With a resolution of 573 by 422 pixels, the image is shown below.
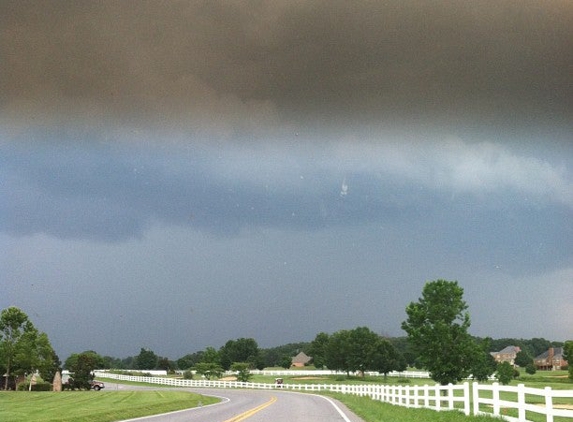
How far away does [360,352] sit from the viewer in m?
134

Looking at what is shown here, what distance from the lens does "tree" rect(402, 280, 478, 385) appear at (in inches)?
2864

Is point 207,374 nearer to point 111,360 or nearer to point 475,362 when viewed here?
point 475,362

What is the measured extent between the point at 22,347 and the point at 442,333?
41.9 meters

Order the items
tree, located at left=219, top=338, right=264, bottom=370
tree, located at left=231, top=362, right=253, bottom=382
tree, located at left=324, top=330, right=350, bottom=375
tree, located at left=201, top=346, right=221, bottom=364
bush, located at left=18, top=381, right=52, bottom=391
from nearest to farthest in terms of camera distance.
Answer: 1. bush, located at left=18, top=381, right=52, bottom=391
2. tree, located at left=231, top=362, right=253, bottom=382
3. tree, located at left=201, top=346, right=221, bottom=364
4. tree, located at left=324, top=330, right=350, bottom=375
5. tree, located at left=219, top=338, right=264, bottom=370

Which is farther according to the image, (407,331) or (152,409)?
(407,331)

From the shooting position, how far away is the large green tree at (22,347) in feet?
213

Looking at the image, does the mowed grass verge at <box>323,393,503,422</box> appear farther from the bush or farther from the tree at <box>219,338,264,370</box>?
the tree at <box>219,338,264,370</box>

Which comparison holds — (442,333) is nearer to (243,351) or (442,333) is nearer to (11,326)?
(11,326)

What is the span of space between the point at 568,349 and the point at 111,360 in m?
125

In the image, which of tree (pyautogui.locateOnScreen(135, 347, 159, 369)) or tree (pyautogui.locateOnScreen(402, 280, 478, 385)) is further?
tree (pyautogui.locateOnScreen(135, 347, 159, 369))

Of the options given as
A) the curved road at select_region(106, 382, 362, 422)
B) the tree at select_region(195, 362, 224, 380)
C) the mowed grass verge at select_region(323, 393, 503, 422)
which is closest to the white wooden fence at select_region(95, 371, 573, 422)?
the mowed grass verge at select_region(323, 393, 503, 422)

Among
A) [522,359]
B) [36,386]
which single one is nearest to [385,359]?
[522,359]

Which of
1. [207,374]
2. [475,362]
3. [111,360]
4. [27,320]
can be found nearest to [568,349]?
[475,362]

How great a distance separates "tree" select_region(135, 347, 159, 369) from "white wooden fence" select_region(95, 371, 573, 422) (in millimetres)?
37870
